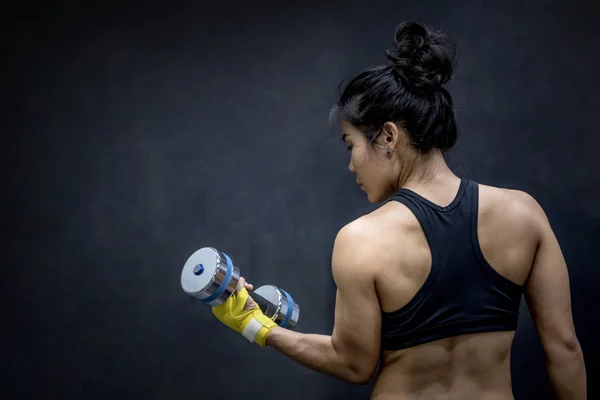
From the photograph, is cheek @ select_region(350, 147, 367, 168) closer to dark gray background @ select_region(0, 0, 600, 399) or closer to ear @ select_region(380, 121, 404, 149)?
ear @ select_region(380, 121, 404, 149)

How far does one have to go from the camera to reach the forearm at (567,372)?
1399mm

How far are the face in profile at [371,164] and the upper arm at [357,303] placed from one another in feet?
0.56

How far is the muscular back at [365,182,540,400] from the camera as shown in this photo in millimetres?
1271

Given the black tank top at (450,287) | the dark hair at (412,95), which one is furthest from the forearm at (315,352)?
the dark hair at (412,95)

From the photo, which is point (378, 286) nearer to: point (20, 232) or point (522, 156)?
point (522, 156)

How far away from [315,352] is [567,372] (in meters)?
0.56

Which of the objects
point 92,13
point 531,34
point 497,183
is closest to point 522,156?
point 497,183

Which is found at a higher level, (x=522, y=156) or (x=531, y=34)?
(x=531, y=34)

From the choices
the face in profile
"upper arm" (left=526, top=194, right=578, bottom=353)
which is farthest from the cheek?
"upper arm" (left=526, top=194, right=578, bottom=353)

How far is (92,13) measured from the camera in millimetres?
2221

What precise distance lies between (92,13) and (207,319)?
1158mm

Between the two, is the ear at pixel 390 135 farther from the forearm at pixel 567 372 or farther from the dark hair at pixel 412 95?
the forearm at pixel 567 372

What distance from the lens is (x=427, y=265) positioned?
127cm

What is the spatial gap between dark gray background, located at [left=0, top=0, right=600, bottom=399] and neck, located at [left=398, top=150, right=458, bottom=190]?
0.82m
